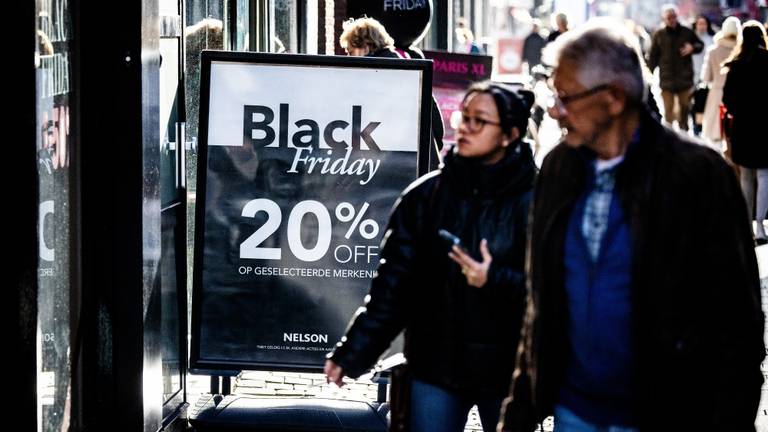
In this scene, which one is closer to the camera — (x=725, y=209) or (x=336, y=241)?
(x=725, y=209)

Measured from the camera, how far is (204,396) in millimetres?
7422

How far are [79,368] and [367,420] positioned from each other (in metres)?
1.43

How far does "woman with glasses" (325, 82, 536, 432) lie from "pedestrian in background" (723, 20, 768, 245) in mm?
8421

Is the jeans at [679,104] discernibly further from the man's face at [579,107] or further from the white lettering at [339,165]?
the man's face at [579,107]

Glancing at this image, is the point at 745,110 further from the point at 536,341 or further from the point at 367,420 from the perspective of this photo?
the point at 536,341

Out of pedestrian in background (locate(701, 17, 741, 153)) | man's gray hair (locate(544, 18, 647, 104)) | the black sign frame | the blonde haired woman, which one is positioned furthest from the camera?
pedestrian in background (locate(701, 17, 741, 153))

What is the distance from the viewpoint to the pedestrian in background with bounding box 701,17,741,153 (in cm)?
1712

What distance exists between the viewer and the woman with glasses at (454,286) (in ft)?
15.0

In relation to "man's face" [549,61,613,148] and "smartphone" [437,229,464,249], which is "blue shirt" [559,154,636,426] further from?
"smartphone" [437,229,464,249]

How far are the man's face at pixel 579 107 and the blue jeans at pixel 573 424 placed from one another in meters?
0.63

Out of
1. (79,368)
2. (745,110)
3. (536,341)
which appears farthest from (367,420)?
(745,110)

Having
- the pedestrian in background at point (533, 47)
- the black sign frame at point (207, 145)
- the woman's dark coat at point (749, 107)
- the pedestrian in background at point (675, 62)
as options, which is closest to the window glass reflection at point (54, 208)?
the black sign frame at point (207, 145)

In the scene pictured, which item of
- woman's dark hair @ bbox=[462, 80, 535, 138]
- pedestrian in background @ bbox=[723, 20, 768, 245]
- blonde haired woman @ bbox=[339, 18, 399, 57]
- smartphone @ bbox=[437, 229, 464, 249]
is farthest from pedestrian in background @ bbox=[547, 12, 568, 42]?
smartphone @ bbox=[437, 229, 464, 249]


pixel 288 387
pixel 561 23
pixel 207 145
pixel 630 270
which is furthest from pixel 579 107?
pixel 561 23
